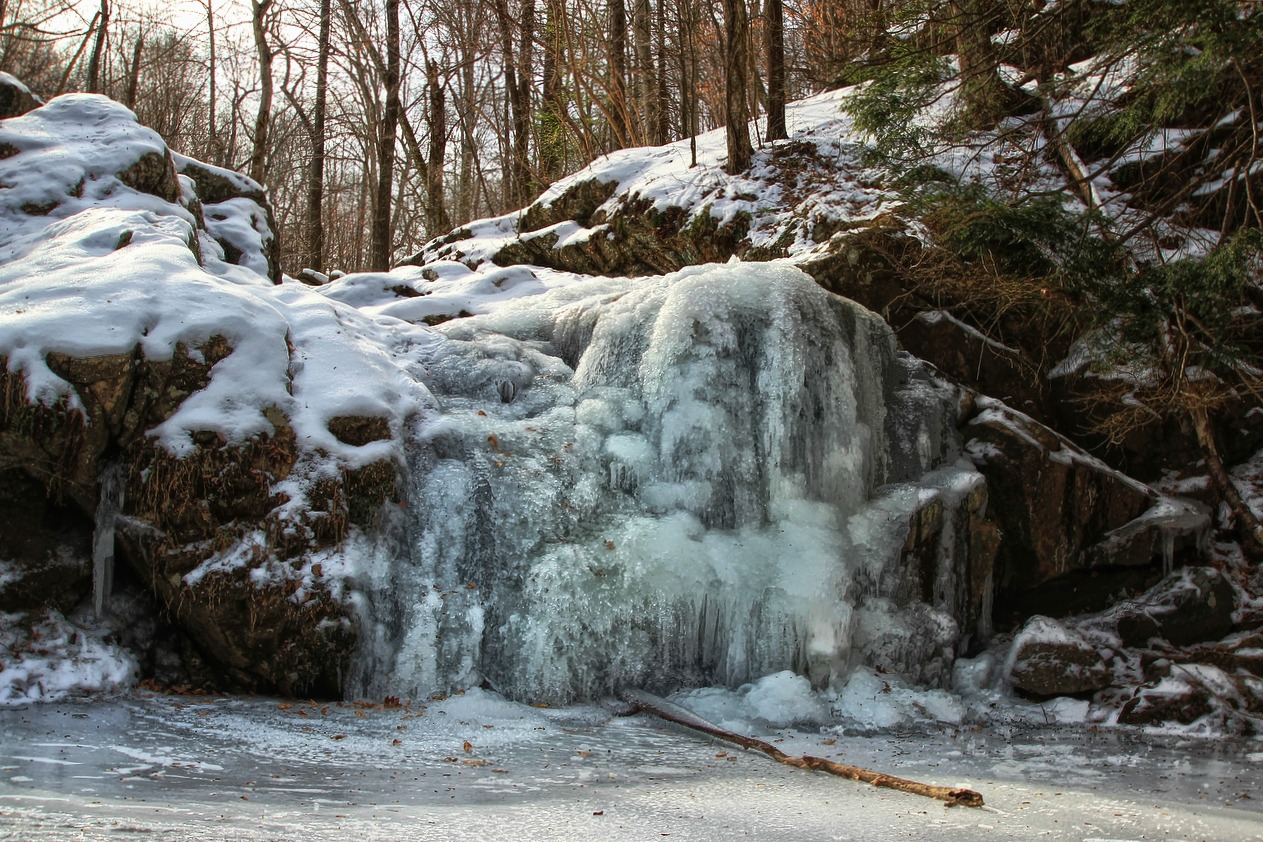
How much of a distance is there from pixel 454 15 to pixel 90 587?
46.6 ft

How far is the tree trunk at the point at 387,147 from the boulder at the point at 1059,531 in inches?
377

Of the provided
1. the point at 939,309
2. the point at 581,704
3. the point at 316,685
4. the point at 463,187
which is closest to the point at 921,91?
the point at 939,309

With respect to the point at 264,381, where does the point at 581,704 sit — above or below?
below

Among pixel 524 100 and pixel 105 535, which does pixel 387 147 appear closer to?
pixel 524 100

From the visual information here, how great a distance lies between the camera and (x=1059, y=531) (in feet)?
24.0

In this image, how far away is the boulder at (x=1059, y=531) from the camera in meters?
7.29

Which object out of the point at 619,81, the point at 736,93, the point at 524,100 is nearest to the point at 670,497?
the point at 736,93

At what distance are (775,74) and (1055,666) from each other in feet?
26.3

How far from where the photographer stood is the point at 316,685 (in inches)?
209

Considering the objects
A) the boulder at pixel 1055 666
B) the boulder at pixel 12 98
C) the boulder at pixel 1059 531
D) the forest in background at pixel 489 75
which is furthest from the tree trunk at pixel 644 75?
the boulder at pixel 1055 666

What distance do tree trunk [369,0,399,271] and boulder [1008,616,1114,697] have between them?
10560mm

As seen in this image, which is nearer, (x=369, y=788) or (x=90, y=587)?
(x=369, y=788)

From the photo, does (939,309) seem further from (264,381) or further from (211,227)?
(211,227)

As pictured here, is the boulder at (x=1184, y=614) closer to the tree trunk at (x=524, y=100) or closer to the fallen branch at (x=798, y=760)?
the fallen branch at (x=798, y=760)
